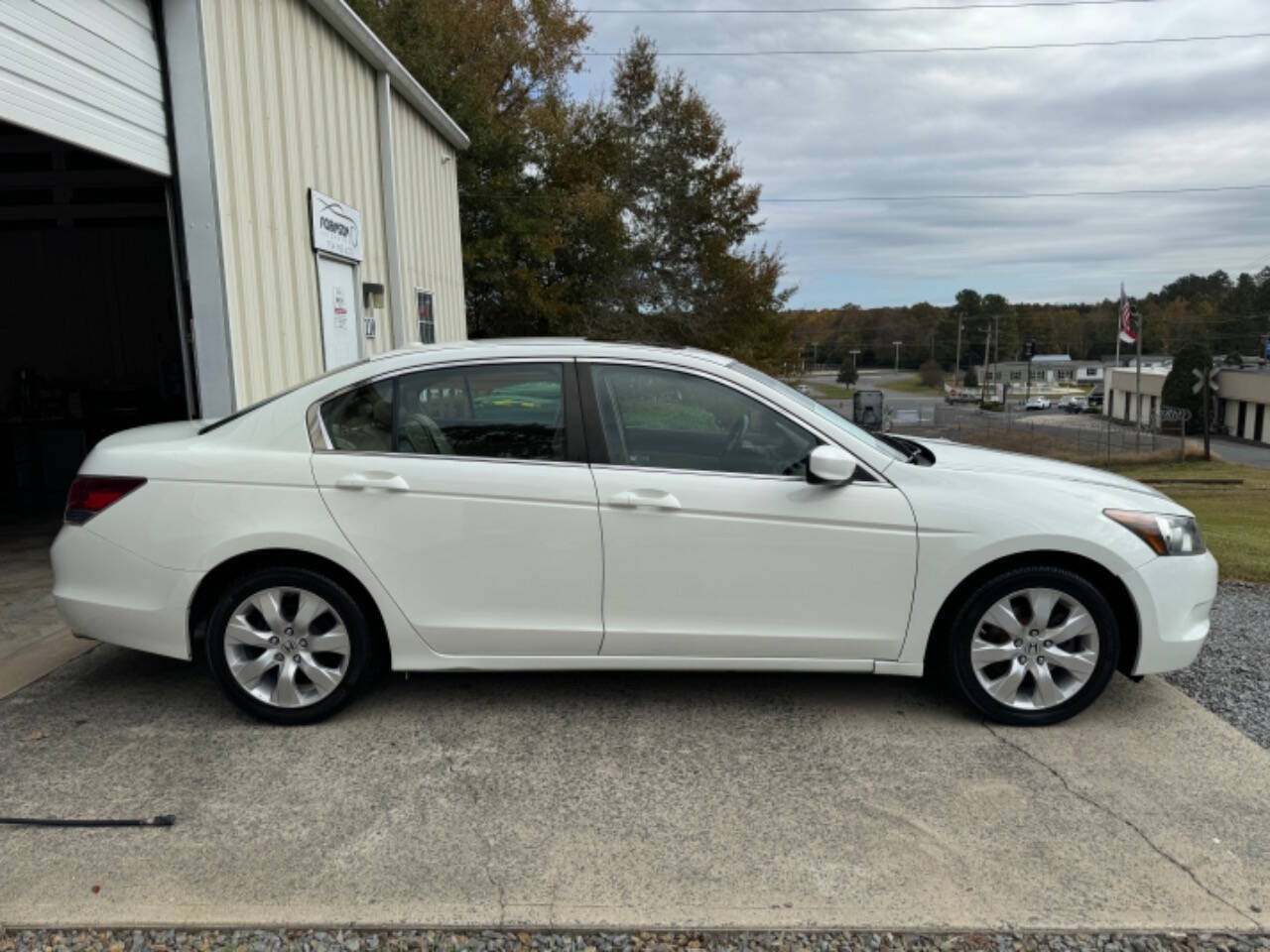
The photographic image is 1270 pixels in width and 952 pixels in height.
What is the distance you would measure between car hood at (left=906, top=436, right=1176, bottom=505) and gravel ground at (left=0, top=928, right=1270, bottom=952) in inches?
70.9

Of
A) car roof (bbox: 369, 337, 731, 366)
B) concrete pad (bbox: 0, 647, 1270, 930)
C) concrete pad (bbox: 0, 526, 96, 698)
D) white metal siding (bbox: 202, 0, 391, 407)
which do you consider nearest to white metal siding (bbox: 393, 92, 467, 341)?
white metal siding (bbox: 202, 0, 391, 407)

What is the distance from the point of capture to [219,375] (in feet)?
20.1

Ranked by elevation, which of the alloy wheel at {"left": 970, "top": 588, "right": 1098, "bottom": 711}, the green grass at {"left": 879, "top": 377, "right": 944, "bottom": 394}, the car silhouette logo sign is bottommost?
the green grass at {"left": 879, "top": 377, "right": 944, "bottom": 394}

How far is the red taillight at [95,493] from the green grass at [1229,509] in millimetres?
6954

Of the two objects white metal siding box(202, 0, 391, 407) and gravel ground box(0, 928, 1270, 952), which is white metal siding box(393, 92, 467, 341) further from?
gravel ground box(0, 928, 1270, 952)

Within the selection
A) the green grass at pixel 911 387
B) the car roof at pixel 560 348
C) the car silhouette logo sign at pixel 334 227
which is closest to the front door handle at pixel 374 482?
the car roof at pixel 560 348

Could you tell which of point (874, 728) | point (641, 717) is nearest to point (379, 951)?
point (641, 717)

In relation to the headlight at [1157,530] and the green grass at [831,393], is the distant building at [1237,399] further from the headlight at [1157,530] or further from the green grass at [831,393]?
the headlight at [1157,530]

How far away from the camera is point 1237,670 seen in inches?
173

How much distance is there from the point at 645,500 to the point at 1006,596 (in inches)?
59.1

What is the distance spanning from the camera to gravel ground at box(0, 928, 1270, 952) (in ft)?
7.86

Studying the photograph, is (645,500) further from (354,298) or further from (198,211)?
(354,298)

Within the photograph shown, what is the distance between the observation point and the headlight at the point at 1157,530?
11.7 ft

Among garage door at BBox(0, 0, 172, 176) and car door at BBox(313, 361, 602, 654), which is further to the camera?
garage door at BBox(0, 0, 172, 176)
